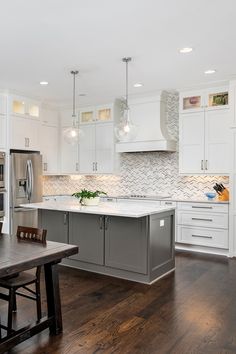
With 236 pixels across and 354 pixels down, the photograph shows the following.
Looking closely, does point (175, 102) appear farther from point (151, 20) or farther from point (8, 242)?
point (8, 242)

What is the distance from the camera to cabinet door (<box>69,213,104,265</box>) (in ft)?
13.5

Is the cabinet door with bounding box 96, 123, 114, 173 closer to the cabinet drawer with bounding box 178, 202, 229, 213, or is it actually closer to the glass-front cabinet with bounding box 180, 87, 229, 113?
the glass-front cabinet with bounding box 180, 87, 229, 113

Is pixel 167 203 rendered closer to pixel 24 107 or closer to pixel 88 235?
pixel 88 235

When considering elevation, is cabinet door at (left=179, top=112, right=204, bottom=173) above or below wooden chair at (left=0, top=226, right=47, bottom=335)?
above

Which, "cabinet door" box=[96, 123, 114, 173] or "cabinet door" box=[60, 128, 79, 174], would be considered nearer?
"cabinet door" box=[96, 123, 114, 173]

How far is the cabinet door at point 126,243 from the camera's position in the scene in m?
3.77

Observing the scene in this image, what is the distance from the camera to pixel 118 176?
267 inches

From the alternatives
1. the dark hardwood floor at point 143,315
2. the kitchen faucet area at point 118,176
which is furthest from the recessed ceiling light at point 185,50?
the dark hardwood floor at point 143,315

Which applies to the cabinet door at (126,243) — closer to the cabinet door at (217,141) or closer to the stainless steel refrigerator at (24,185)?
the cabinet door at (217,141)

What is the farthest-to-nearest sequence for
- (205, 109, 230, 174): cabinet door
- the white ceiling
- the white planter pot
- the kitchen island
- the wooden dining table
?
(205, 109, 230, 174): cabinet door → the white planter pot → the kitchen island → the white ceiling → the wooden dining table

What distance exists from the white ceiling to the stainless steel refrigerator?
1374 mm

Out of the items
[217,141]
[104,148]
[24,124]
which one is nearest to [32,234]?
[217,141]

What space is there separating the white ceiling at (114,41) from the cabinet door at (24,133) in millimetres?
767

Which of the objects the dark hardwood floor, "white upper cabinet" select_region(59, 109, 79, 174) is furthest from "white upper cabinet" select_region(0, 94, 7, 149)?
the dark hardwood floor
